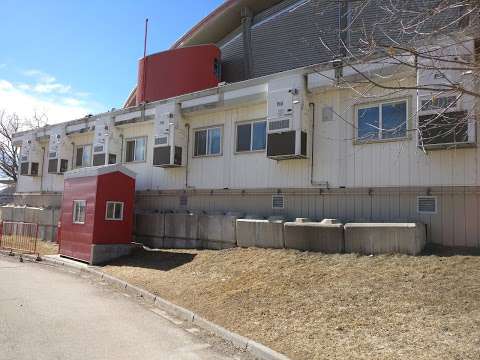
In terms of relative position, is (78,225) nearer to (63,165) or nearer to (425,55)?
(63,165)

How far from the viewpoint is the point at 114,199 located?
16188mm

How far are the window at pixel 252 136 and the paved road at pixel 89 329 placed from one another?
6.36 m

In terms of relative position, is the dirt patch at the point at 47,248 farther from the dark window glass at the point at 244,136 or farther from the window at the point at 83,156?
the dark window glass at the point at 244,136

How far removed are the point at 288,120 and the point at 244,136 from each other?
98.0 inches

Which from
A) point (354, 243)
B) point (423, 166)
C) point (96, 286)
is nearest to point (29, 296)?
point (96, 286)

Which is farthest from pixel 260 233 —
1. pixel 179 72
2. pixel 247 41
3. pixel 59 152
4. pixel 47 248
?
pixel 59 152

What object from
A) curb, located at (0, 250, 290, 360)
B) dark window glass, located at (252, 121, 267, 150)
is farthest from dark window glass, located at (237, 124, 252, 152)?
curb, located at (0, 250, 290, 360)

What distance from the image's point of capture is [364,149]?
12.7 meters

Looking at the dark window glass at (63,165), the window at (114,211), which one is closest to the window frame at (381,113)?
the window at (114,211)

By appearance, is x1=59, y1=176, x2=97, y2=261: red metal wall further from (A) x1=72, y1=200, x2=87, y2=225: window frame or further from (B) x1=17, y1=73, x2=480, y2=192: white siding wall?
(B) x1=17, y1=73, x2=480, y2=192: white siding wall

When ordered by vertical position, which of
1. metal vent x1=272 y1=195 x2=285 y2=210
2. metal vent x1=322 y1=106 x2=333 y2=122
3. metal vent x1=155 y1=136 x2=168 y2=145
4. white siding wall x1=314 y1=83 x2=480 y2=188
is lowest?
metal vent x1=272 y1=195 x2=285 y2=210

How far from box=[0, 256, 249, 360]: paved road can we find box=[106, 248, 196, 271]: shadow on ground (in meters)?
2.28

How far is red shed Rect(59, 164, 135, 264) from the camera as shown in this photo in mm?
15539

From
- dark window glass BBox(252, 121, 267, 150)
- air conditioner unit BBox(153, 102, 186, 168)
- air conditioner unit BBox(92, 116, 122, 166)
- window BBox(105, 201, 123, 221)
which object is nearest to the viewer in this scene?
dark window glass BBox(252, 121, 267, 150)
